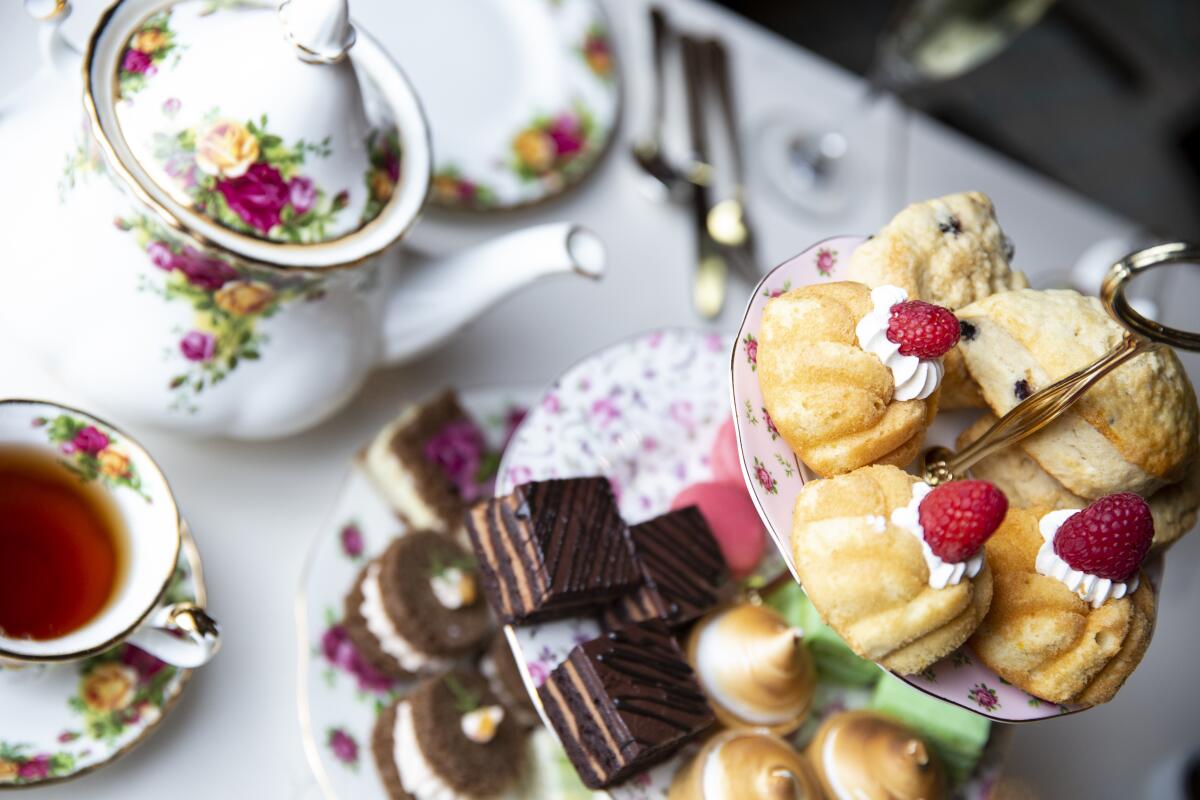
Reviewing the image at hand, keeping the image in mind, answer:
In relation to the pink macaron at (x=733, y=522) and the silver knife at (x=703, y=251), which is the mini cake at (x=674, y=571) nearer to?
the pink macaron at (x=733, y=522)

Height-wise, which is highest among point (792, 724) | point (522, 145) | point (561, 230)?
point (561, 230)

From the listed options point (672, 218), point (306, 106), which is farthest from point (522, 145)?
point (306, 106)

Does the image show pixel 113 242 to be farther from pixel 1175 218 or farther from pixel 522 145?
pixel 1175 218

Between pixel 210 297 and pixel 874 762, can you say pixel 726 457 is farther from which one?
pixel 210 297

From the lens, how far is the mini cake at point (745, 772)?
792 mm

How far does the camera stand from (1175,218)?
2.55m

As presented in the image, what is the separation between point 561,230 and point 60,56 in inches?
16.1

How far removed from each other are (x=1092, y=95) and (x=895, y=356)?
2359 millimetres

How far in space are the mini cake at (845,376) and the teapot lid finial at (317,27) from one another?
1.15 ft

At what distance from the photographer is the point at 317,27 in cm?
70

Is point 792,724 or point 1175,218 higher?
point 792,724

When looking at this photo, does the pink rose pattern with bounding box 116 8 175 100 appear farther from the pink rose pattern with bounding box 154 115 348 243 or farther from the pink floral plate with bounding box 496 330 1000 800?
the pink floral plate with bounding box 496 330 1000 800

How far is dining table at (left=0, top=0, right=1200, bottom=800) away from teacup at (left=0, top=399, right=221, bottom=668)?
0.08 metres

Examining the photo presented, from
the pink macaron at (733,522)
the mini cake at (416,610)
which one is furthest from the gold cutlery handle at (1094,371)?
the mini cake at (416,610)
